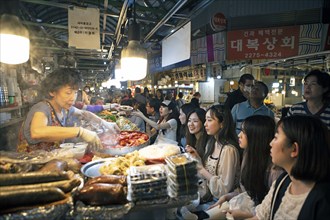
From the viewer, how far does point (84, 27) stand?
3895 millimetres

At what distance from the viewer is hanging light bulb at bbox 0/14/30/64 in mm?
1416

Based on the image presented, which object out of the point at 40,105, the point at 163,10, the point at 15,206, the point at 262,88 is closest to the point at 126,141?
the point at 40,105

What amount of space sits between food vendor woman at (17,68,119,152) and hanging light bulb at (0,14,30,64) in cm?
81

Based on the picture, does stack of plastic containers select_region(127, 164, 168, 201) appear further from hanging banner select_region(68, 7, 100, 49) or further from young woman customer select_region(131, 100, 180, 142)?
young woman customer select_region(131, 100, 180, 142)

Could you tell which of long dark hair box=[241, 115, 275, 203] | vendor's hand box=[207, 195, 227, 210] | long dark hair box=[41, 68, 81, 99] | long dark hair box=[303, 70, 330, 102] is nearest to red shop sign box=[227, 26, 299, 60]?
long dark hair box=[303, 70, 330, 102]

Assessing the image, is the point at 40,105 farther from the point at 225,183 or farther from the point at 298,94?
the point at 298,94

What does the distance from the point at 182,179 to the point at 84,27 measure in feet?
11.9

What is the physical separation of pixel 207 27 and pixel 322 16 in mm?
3306

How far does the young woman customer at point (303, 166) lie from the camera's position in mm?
1438

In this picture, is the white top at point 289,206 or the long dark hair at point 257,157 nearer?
the white top at point 289,206

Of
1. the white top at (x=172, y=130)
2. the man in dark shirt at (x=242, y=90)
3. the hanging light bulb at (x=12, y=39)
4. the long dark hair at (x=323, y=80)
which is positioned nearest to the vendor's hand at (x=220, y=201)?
the hanging light bulb at (x=12, y=39)

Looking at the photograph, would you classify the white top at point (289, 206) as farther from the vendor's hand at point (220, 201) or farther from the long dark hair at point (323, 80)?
the long dark hair at point (323, 80)

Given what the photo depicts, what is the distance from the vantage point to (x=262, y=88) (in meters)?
4.42

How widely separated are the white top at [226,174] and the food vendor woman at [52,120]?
1438 mm
